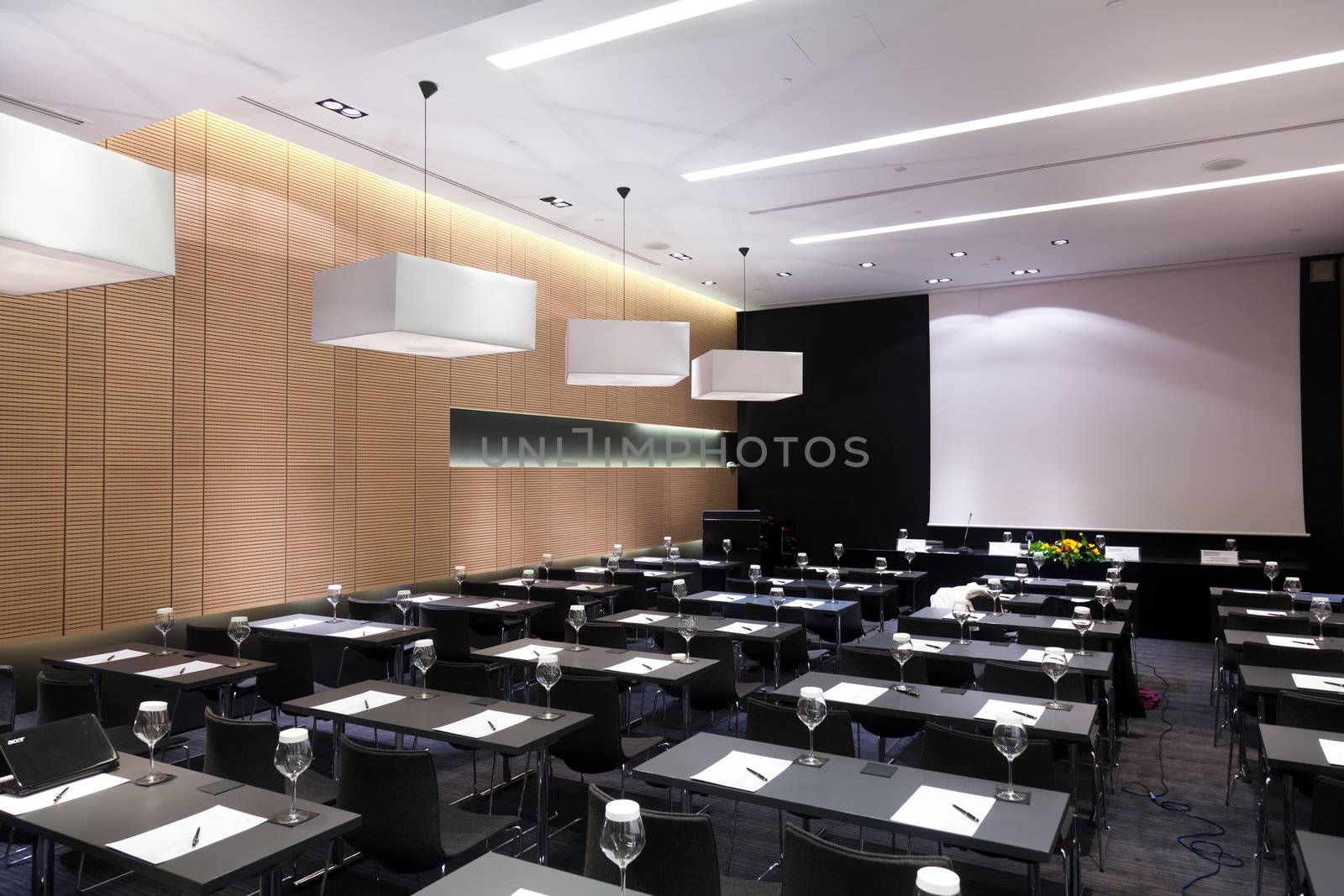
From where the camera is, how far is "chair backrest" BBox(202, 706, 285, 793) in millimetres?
3557

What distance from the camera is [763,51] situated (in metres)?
5.45

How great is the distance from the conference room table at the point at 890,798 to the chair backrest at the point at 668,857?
325 mm

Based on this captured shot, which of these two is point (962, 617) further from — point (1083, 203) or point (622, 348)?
point (1083, 203)

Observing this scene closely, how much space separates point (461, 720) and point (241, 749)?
0.91 meters

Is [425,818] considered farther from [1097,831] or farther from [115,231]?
[1097,831]

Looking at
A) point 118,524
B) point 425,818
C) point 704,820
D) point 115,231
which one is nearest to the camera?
point 704,820

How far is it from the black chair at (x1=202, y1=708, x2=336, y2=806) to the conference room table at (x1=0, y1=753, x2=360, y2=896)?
59cm

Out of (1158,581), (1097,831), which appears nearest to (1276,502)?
(1158,581)

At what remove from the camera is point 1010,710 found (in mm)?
3926

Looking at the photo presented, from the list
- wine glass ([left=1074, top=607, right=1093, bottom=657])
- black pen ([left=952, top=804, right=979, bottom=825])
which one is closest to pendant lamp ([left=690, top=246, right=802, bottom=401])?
wine glass ([left=1074, top=607, right=1093, bottom=657])

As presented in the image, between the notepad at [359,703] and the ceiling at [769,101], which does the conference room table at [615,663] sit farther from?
the ceiling at [769,101]

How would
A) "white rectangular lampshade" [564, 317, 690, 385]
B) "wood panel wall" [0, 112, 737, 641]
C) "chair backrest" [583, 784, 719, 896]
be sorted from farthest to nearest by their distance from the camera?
"white rectangular lampshade" [564, 317, 690, 385] → "wood panel wall" [0, 112, 737, 641] → "chair backrest" [583, 784, 719, 896]

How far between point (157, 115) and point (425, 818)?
401 centimetres

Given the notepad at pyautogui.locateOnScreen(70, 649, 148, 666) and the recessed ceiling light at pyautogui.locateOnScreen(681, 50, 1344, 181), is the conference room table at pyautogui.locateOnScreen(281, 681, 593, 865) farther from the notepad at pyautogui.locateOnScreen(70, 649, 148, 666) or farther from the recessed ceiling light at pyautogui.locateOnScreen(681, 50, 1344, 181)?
the recessed ceiling light at pyautogui.locateOnScreen(681, 50, 1344, 181)
